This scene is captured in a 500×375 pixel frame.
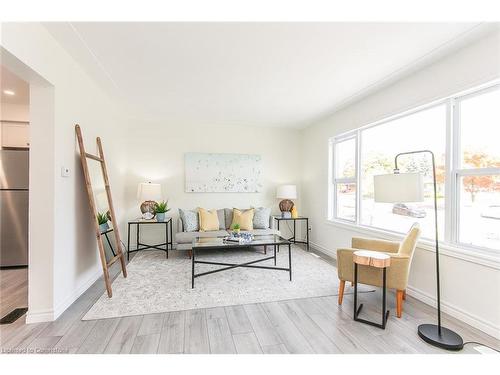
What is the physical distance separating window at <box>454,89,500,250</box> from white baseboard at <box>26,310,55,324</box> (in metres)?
3.89

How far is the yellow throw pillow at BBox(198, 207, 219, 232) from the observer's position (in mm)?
4258

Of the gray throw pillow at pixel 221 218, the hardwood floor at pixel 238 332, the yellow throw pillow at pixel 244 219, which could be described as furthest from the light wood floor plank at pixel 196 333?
the gray throw pillow at pixel 221 218

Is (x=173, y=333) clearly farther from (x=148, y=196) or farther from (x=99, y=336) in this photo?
(x=148, y=196)

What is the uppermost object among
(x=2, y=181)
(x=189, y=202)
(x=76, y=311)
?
(x=2, y=181)

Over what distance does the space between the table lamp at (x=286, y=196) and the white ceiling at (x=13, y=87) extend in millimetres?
4267

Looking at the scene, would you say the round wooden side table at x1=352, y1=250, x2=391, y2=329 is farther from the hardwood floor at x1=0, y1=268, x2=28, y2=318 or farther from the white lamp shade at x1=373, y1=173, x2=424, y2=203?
the hardwood floor at x1=0, y1=268, x2=28, y2=318

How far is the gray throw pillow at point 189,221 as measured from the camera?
421cm

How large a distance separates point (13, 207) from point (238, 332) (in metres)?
3.79

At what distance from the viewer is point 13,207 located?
3416 millimetres

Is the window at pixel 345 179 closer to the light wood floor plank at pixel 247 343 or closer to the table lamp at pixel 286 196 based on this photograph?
the table lamp at pixel 286 196

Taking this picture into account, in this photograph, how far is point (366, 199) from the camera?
354cm
